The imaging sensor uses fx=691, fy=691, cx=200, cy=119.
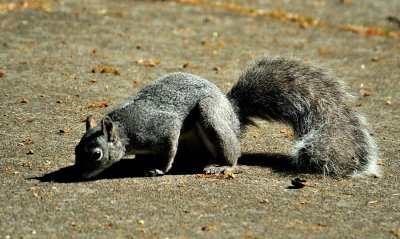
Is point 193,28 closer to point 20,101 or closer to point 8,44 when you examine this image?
point 8,44

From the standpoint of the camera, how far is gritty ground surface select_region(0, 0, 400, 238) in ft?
13.8

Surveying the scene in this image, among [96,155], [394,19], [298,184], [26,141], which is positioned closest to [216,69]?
[26,141]

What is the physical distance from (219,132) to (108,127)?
0.80m

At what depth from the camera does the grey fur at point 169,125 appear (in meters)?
4.76

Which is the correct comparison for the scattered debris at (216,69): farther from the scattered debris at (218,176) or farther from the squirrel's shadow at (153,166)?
the scattered debris at (218,176)

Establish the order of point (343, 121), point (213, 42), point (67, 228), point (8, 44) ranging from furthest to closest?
point (213, 42), point (8, 44), point (343, 121), point (67, 228)

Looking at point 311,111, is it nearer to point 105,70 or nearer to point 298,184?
point 298,184

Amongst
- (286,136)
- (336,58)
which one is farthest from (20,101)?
(336,58)

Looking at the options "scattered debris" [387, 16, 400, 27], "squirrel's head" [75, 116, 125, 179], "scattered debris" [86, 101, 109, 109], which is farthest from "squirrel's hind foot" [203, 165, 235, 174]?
"scattered debris" [387, 16, 400, 27]

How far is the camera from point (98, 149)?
4.64 metres

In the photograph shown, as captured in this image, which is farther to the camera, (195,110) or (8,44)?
(8,44)

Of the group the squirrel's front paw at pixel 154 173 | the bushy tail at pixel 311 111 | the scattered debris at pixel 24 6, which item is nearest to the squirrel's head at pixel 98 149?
the squirrel's front paw at pixel 154 173

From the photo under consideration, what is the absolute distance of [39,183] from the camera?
4.70m

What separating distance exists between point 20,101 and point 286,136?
8.22 ft
